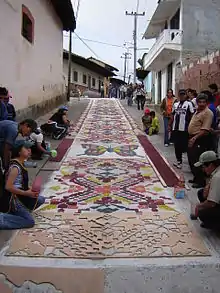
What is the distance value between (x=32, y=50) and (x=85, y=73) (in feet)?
85.8

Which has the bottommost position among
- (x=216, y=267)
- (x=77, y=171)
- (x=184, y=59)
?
(x=216, y=267)

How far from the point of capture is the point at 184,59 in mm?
19438

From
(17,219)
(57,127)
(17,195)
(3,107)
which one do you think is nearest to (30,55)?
(57,127)

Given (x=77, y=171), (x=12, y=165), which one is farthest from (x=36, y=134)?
(x=12, y=165)

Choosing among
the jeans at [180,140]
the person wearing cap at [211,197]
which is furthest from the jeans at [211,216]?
the jeans at [180,140]

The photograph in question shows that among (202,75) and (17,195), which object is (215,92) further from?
(202,75)

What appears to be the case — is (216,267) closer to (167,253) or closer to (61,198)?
(167,253)

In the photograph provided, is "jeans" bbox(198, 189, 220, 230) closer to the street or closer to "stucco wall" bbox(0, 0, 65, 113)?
the street

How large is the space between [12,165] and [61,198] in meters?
1.24

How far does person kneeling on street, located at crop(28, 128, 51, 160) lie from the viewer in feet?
26.4

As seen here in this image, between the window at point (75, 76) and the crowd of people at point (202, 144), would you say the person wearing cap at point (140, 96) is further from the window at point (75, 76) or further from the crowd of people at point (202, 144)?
the window at point (75, 76)

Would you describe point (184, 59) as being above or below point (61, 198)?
above

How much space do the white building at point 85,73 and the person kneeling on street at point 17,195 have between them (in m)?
27.8

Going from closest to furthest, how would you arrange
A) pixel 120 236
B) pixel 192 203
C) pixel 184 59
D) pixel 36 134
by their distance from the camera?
pixel 120 236 < pixel 192 203 < pixel 36 134 < pixel 184 59
